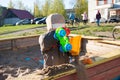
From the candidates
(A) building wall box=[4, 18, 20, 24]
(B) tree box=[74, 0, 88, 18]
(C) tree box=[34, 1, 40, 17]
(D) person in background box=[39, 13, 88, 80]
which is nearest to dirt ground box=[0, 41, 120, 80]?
(D) person in background box=[39, 13, 88, 80]

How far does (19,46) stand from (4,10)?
47038mm

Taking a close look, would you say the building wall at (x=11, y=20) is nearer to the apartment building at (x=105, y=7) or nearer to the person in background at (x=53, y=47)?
the apartment building at (x=105, y=7)

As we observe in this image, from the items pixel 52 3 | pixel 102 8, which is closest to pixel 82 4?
pixel 52 3

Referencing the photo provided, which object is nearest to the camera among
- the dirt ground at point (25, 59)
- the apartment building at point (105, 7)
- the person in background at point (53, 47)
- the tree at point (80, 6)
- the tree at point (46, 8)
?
the person in background at point (53, 47)

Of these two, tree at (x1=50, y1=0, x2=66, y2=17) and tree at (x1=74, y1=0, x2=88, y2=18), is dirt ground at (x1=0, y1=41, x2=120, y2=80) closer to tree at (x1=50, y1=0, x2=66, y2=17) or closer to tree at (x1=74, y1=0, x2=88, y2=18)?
tree at (x1=74, y1=0, x2=88, y2=18)

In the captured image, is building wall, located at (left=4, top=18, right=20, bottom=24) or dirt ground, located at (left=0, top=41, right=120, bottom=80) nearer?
dirt ground, located at (left=0, top=41, right=120, bottom=80)

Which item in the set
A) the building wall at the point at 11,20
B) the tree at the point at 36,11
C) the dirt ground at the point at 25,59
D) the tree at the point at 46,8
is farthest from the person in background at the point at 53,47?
the tree at the point at 36,11

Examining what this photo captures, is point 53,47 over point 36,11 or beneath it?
beneath

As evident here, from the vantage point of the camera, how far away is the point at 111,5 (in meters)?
37.2

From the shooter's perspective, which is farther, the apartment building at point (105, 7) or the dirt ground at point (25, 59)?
the apartment building at point (105, 7)

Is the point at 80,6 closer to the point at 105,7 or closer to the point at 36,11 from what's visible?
the point at 105,7

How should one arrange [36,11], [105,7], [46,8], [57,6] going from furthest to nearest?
[36,11] → [46,8] → [57,6] → [105,7]

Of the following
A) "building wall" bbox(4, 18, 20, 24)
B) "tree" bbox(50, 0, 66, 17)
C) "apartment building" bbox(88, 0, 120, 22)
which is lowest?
"building wall" bbox(4, 18, 20, 24)

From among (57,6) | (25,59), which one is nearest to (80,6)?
(57,6)
